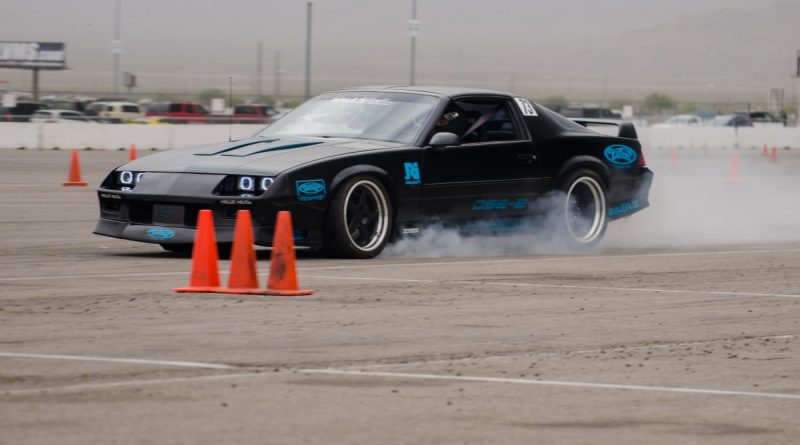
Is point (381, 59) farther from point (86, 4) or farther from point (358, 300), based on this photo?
point (358, 300)

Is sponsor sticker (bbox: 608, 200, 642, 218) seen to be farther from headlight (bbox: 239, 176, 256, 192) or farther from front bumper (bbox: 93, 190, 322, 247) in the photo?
headlight (bbox: 239, 176, 256, 192)

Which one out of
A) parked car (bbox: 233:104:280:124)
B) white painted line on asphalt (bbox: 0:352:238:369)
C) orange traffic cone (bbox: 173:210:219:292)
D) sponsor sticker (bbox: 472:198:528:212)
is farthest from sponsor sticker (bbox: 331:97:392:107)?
parked car (bbox: 233:104:280:124)

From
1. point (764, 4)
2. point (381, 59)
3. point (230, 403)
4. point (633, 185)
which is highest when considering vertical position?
point (764, 4)

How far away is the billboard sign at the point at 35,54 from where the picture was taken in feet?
221

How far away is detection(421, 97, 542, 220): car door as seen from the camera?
11359 mm

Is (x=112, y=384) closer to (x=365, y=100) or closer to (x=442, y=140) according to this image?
(x=442, y=140)

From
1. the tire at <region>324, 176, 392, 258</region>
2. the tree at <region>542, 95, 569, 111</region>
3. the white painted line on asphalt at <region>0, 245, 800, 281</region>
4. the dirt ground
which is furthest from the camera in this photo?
the tree at <region>542, 95, 569, 111</region>

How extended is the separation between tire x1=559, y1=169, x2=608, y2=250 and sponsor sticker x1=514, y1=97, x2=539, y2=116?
63 centimetres

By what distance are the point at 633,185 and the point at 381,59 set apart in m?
116

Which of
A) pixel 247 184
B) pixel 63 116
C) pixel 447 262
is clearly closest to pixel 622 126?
pixel 447 262

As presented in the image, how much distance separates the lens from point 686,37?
493ft

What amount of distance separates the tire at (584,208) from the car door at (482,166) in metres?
0.45

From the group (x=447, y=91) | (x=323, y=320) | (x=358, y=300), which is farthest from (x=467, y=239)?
(x=323, y=320)

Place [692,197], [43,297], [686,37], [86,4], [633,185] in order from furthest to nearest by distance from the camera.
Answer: [686,37]
[86,4]
[692,197]
[633,185]
[43,297]
